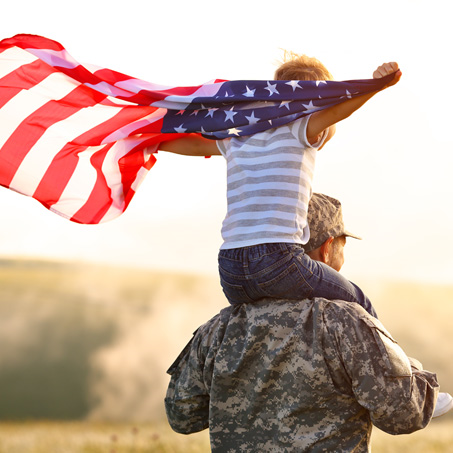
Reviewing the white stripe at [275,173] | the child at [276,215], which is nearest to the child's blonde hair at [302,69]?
the child at [276,215]

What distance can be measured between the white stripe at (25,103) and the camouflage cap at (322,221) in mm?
1550

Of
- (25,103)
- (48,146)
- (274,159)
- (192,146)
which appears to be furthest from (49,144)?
(274,159)

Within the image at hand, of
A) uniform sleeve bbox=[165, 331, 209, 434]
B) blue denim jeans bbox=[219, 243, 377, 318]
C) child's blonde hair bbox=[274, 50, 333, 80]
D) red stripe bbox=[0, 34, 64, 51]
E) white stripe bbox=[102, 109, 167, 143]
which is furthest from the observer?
red stripe bbox=[0, 34, 64, 51]

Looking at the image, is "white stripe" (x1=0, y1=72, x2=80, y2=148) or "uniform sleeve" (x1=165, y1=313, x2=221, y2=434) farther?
"white stripe" (x1=0, y1=72, x2=80, y2=148)

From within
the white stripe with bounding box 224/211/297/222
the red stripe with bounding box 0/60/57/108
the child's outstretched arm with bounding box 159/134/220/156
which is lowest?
the white stripe with bounding box 224/211/297/222

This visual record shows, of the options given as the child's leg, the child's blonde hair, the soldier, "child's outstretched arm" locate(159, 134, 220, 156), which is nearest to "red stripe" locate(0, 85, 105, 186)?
"child's outstretched arm" locate(159, 134, 220, 156)

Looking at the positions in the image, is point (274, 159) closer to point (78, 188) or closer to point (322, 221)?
point (322, 221)

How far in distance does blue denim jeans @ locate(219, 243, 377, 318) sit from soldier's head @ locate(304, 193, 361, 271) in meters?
0.27

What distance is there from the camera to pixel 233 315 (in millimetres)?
3465

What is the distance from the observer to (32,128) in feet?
13.3

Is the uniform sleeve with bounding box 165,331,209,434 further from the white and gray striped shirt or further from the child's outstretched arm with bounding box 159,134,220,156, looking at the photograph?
the child's outstretched arm with bounding box 159,134,220,156


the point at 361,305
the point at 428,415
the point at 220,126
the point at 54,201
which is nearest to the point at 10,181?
the point at 54,201

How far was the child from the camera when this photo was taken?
3109 millimetres

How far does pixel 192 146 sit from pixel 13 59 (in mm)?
1184
